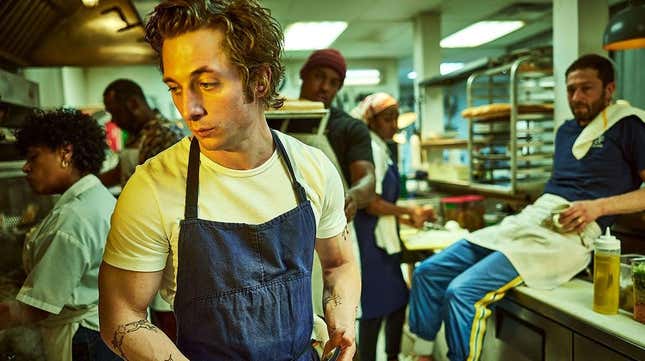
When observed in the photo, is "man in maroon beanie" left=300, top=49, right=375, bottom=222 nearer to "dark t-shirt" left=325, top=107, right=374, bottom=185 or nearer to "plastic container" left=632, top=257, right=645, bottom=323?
"dark t-shirt" left=325, top=107, right=374, bottom=185

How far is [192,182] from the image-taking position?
106cm

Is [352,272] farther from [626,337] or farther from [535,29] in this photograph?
[535,29]

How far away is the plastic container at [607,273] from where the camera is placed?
1908mm

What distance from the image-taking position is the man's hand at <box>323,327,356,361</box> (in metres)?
1.22

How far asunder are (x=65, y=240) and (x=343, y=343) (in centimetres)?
95

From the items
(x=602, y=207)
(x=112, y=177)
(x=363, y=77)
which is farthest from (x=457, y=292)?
(x=363, y=77)

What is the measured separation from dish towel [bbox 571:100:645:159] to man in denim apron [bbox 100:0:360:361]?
5.75ft

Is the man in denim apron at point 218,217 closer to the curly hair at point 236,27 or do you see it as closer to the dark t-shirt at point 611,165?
the curly hair at point 236,27

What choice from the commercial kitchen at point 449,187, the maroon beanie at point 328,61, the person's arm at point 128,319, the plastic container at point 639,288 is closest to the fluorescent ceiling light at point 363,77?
the commercial kitchen at point 449,187

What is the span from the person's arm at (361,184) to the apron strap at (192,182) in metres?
1.22

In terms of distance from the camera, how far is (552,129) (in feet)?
11.7

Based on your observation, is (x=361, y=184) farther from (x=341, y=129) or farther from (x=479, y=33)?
(x=479, y=33)

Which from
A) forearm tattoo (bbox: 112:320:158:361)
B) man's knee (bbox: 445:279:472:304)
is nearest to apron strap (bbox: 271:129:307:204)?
forearm tattoo (bbox: 112:320:158:361)

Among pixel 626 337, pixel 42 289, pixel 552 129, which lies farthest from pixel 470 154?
pixel 42 289
